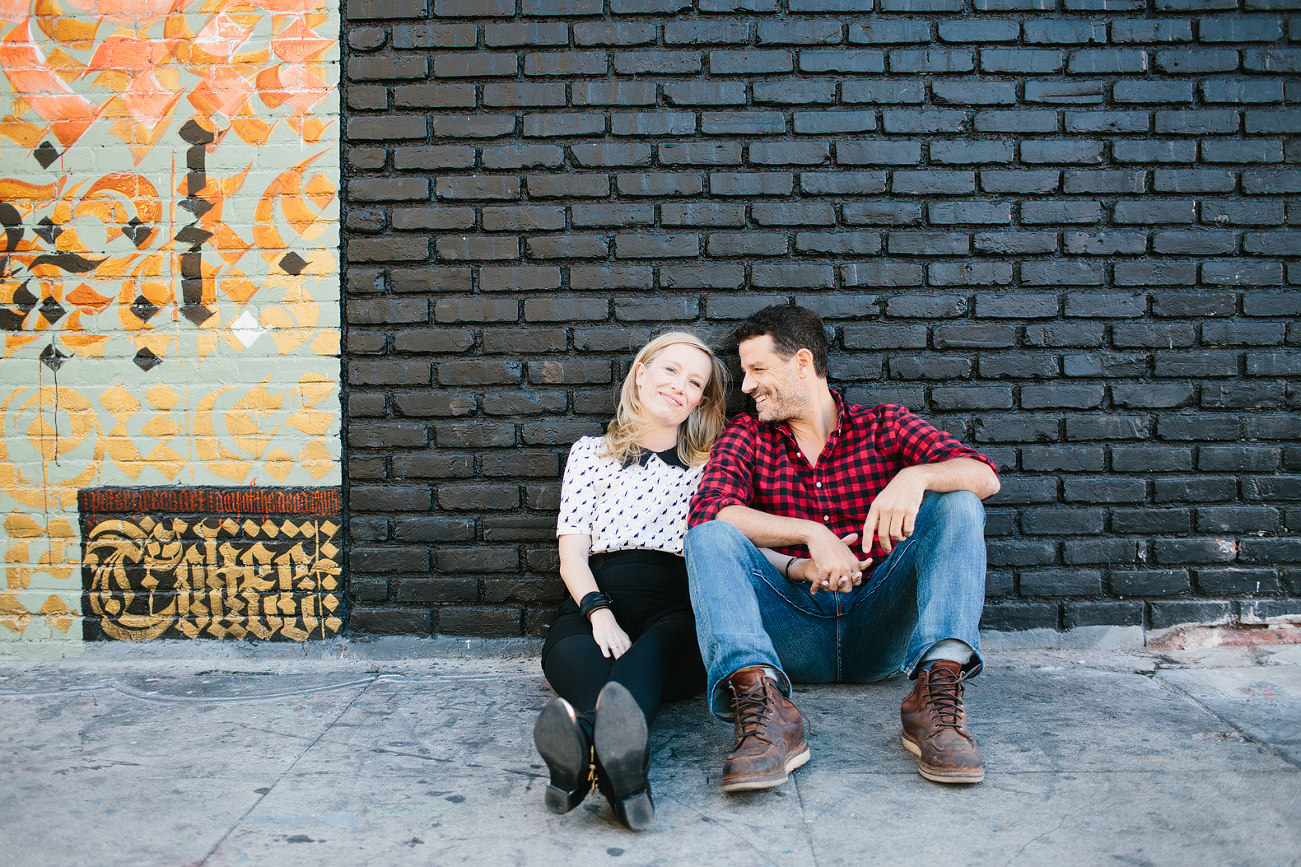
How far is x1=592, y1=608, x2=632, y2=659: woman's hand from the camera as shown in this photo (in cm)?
246

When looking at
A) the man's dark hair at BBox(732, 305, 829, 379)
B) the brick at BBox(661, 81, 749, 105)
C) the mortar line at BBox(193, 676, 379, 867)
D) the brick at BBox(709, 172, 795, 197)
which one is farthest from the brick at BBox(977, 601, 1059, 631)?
the mortar line at BBox(193, 676, 379, 867)

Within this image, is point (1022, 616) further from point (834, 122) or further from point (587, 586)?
point (834, 122)

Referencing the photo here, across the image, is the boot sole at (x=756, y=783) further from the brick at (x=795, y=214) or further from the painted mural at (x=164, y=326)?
the brick at (x=795, y=214)

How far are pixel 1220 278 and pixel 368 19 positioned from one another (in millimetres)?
3865

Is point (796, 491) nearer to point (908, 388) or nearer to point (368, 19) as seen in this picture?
point (908, 388)

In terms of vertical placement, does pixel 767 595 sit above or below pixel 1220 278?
below

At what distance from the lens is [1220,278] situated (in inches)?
126

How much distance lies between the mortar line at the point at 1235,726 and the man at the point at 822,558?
972mm

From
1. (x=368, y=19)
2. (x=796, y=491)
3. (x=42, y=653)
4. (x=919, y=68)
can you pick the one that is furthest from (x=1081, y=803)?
(x=42, y=653)

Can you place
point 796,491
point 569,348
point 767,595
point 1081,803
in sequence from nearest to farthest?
point 1081,803
point 767,595
point 796,491
point 569,348

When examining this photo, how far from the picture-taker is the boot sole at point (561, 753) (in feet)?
6.03

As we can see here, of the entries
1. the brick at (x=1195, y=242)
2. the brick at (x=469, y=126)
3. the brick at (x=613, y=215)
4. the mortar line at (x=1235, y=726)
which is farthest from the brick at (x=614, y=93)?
the mortar line at (x=1235, y=726)

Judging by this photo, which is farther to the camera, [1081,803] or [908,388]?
[908,388]

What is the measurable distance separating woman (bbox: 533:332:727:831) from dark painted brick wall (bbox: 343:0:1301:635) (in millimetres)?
340
